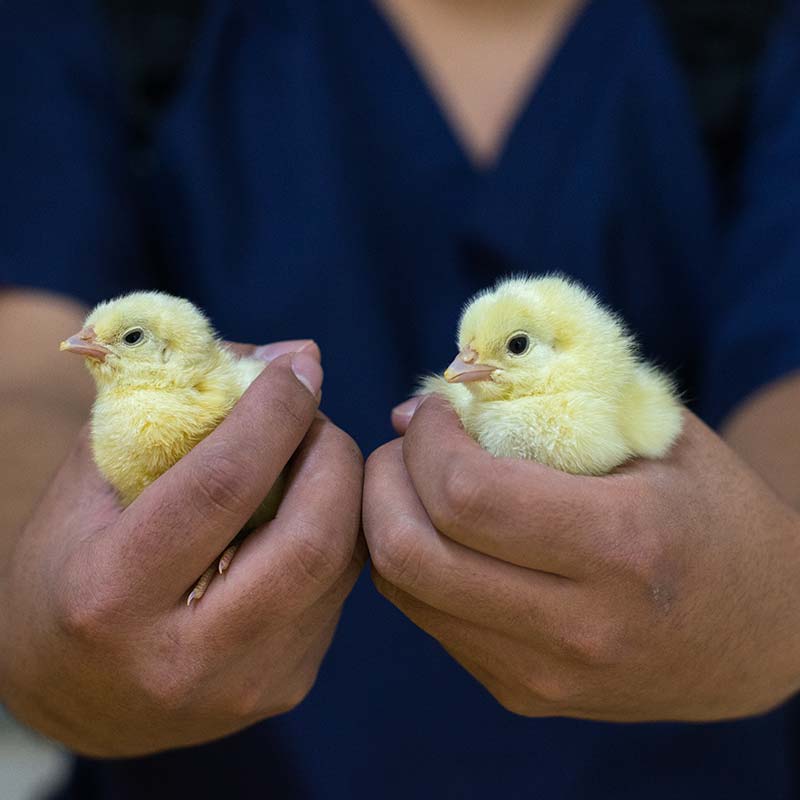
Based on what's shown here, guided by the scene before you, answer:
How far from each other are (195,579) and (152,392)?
0.67 ft

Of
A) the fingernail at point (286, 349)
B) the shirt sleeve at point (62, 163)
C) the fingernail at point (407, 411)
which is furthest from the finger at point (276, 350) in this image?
the shirt sleeve at point (62, 163)

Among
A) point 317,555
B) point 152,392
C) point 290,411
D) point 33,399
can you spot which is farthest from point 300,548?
point 33,399

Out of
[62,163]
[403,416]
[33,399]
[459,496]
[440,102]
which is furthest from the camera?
[440,102]

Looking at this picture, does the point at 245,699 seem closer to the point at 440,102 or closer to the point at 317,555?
the point at 317,555

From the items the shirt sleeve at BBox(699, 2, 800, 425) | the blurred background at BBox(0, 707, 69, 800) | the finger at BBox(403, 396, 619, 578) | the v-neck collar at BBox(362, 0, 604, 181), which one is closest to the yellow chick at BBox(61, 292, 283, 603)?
the finger at BBox(403, 396, 619, 578)

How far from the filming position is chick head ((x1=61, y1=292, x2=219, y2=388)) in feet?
3.19

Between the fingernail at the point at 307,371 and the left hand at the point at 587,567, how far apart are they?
11 centimetres

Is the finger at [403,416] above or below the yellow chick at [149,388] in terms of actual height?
below

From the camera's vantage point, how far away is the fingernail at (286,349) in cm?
108

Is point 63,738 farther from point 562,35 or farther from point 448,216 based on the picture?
point 562,35

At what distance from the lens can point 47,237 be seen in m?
1.48

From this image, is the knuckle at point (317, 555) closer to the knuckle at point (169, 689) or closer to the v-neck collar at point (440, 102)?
the knuckle at point (169, 689)

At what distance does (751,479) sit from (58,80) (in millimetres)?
1272

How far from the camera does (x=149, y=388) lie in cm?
98
